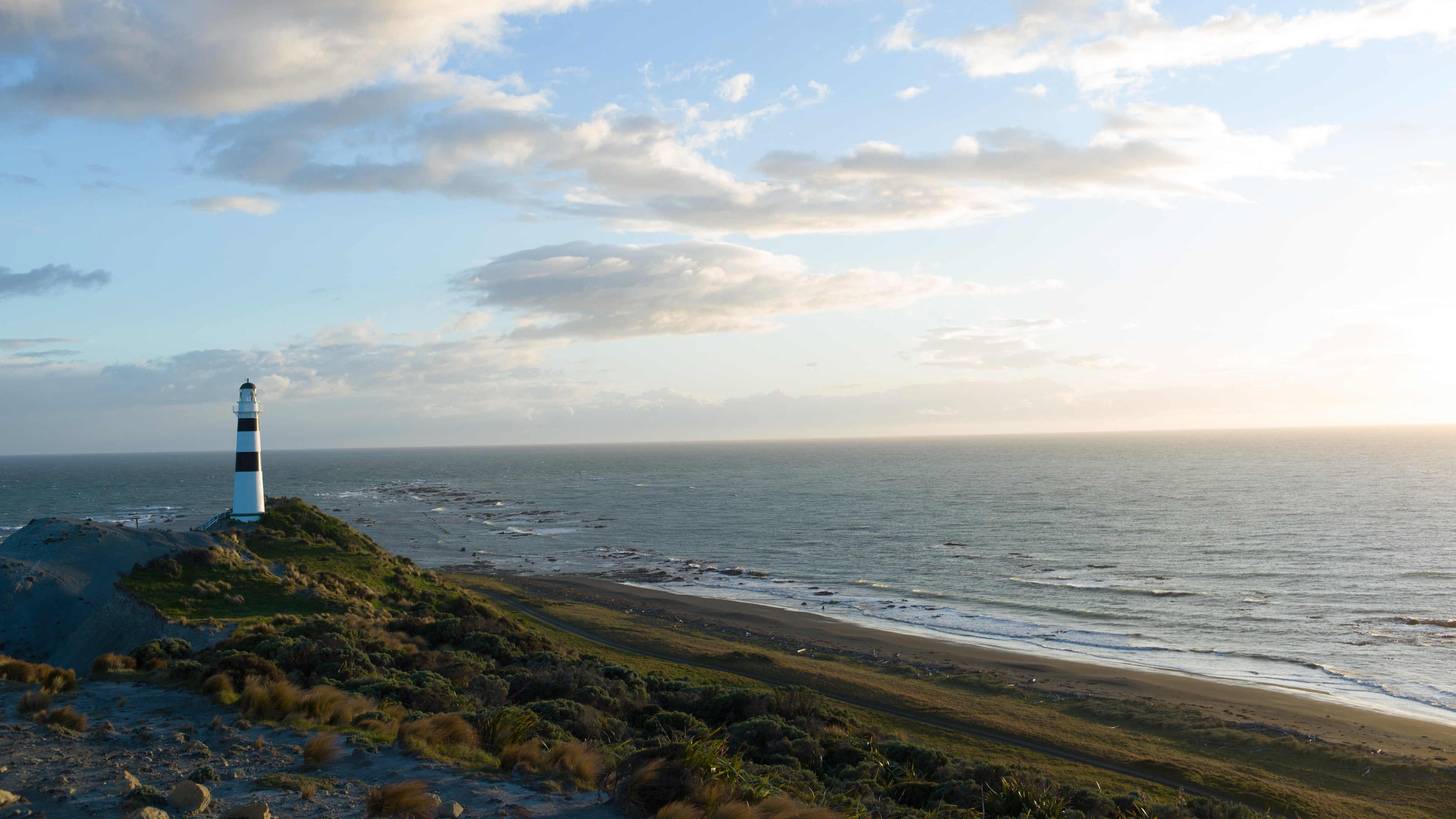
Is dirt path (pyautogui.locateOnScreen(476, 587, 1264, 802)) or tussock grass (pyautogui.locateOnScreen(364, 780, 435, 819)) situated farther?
dirt path (pyautogui.locateOnScreen(476, 587, 1264, 802))

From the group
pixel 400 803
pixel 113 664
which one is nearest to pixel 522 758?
pixel 400 803

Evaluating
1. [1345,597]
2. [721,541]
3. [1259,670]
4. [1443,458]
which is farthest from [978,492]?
[1443,458]

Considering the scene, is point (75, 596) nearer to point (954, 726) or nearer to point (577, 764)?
point (577, 764)

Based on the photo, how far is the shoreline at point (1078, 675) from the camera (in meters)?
23.5

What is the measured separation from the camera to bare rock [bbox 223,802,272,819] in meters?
7.56

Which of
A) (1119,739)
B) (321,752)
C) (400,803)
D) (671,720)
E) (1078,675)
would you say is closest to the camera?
(400,803)

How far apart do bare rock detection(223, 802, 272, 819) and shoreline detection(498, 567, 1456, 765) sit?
84.0ft

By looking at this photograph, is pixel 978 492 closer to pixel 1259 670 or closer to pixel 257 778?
pixel 1259 670

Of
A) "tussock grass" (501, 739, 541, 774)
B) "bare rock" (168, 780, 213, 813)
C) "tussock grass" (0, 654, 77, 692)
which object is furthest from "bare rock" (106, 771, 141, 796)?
"tussock grass" (0, 654, 77, 692)

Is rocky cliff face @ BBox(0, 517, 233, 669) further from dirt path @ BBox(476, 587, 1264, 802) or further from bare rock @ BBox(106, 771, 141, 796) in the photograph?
dirt path @ BBox(476, 587, 1264, 802)

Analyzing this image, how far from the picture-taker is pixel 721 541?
7294 centimetres

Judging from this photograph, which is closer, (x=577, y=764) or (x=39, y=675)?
(x=577, y=764)

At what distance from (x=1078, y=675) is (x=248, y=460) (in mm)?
37708

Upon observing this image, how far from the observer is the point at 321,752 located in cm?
971
